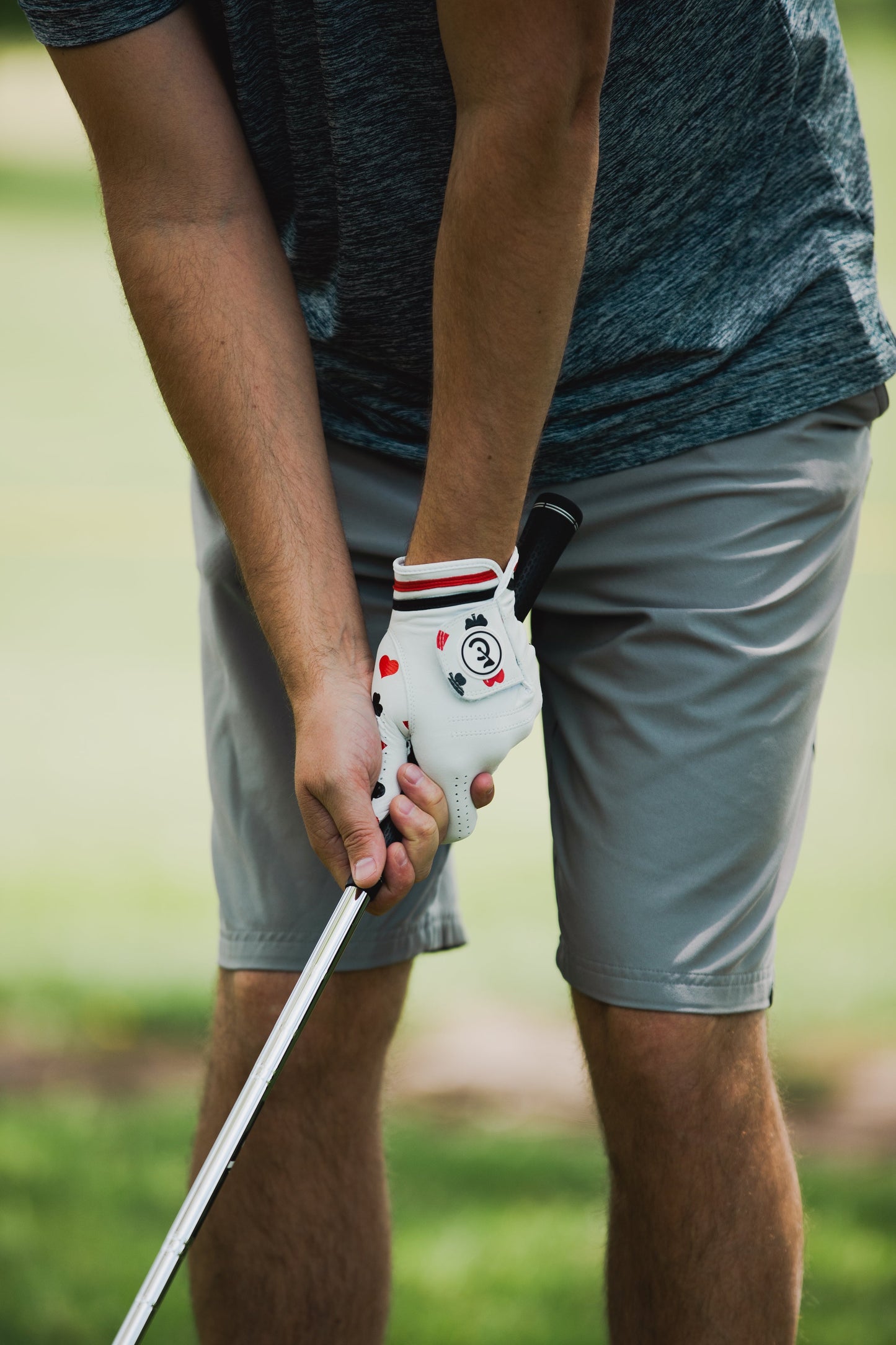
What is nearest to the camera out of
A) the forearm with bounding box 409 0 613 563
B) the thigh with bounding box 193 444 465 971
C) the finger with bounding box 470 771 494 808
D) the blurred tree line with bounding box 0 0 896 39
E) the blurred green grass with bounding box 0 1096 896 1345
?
the forearm with bounding box 409 0 613 563

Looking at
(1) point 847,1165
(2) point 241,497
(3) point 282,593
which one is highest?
(2) point 241,497

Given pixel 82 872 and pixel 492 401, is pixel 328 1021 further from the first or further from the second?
pixel 82 872

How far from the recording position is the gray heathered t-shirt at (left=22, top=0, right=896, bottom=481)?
1576mm

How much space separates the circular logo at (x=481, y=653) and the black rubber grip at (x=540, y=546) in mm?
54

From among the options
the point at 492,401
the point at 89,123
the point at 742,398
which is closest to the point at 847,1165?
the point at 742,398

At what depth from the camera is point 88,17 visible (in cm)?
153

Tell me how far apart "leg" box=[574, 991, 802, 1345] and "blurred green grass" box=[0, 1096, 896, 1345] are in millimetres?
577

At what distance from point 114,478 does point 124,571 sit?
1.87 metres

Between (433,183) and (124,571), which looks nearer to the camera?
(433,183)

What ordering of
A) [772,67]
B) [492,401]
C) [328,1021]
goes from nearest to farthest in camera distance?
1. [492,401]
2. [772,67]
3. [328,1021]

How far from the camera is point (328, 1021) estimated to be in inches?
72.7

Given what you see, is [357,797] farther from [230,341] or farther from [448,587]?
[230,341]

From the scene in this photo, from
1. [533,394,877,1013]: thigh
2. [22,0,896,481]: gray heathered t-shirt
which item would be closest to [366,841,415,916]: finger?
[533,394,877,1013]: thigh

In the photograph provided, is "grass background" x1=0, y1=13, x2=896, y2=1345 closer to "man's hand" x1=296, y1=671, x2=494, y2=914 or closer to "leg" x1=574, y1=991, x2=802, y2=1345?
"leg" x1=574, y1=991, x2=802, y2=1345
